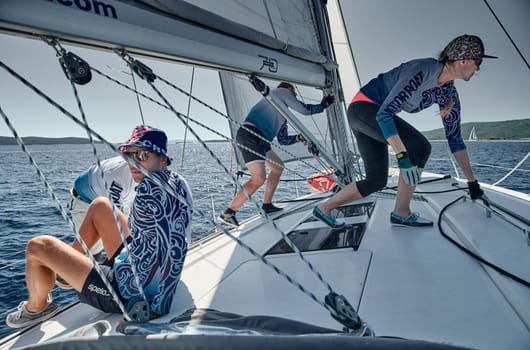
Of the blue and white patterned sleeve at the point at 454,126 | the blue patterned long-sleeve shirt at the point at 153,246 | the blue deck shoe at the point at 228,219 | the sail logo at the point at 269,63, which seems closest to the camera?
the blue patterned long-sleeve shirt at the point at 153,246

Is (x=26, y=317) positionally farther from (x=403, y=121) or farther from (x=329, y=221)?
(x=403, y=121)

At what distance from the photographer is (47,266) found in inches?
49.5

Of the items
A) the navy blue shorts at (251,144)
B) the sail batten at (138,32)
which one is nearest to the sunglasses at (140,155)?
the sail batten at (138,32)

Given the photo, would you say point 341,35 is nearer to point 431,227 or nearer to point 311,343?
point 431,227

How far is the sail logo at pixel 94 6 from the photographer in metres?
0.76

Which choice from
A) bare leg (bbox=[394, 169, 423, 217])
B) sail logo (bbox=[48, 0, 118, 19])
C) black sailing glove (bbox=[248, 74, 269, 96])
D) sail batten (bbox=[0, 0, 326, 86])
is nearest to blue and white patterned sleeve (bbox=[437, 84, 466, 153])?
bare leg (bbox=[394, 169, 423, 217])

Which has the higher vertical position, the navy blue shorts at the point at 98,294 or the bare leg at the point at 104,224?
the bare leg at the point at 104,224

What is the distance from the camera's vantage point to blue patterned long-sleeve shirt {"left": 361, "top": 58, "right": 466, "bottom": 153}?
1723 millimetres

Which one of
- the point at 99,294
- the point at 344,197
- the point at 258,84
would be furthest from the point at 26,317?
the point at 344,197

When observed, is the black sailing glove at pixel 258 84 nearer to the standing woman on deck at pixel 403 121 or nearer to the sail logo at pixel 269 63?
the sail logo at pixel 269 63

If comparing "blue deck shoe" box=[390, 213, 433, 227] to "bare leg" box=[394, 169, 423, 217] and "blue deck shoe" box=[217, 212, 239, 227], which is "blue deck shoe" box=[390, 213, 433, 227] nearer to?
"bare leg" box=[394, 169, 423, 217]

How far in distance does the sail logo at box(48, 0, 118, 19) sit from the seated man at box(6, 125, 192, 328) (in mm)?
522

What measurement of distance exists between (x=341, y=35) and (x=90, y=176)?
4.12m

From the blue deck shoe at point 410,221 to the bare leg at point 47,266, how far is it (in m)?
1.65
